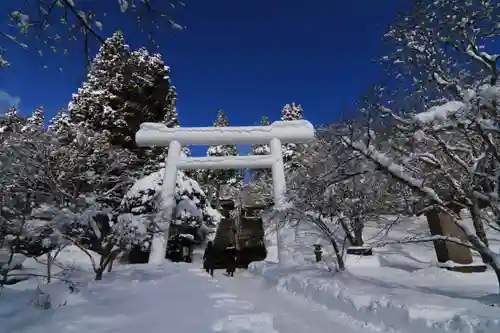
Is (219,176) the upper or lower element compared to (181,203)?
upper

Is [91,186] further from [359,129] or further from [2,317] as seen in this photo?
[359,129]

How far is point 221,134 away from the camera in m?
12.6

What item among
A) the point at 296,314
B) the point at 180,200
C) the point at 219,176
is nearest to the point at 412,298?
the point at 296,314

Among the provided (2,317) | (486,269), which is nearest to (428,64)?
(486,269)

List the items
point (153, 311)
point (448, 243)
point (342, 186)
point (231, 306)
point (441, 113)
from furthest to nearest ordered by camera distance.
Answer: point (342, 186)
point (448, 243)
point (231, 306)
point (153, 311)
point (441, 113)

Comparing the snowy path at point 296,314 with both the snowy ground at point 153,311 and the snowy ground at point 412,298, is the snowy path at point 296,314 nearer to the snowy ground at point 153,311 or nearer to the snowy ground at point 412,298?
the snowy ground at point 153,311

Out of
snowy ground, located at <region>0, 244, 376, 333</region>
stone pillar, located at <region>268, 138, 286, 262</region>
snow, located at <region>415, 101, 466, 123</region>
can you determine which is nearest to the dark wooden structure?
A: stone pillar, located at <region>268, 138, 286, 262</region>

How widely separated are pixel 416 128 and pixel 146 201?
11.0 m

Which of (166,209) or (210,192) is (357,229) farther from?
(210,192)

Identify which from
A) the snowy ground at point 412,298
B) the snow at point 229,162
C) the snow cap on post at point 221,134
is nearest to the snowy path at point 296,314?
the snowy ground at point 412,298

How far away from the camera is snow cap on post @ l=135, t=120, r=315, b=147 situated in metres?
12.5

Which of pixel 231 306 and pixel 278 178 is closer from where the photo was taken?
pixel 231 306

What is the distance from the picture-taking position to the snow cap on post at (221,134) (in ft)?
41.2

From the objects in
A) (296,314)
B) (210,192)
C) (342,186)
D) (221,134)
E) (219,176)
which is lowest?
(296,314)
